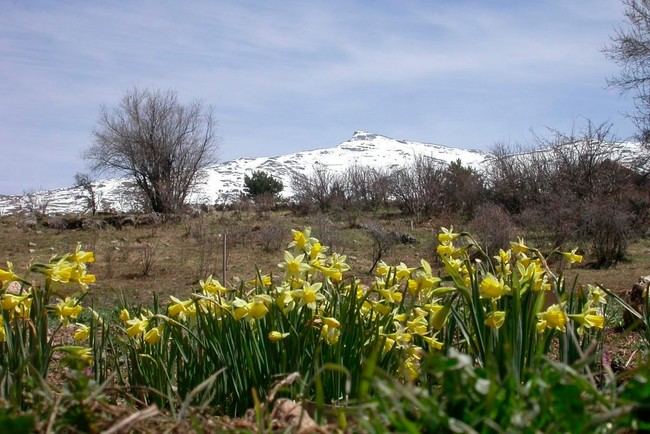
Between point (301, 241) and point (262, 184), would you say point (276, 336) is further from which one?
point (262, 184)

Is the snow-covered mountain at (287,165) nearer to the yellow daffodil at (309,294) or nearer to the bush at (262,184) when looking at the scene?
the bush at (262,184)

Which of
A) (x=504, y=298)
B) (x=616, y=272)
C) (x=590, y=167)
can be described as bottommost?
(x=616, y=272)

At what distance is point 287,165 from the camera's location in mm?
63812

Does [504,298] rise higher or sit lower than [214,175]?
lower

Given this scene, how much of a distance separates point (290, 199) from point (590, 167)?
44.7ft

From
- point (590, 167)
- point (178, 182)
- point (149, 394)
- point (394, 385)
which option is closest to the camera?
point (394, 385)

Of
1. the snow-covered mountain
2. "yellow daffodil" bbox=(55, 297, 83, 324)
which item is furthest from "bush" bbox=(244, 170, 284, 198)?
"yellow daffodil" bbox=(55, 297, 83, 324)

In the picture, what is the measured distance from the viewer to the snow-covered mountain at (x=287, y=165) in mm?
36250

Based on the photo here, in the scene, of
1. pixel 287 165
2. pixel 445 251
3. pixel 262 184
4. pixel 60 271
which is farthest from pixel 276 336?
pixel 287 165

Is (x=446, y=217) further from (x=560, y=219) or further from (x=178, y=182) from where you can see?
(x=178, y=182)

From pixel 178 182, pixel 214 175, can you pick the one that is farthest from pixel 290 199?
pixel 214 175

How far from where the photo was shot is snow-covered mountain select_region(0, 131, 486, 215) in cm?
3625

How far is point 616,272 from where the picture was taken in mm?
14586

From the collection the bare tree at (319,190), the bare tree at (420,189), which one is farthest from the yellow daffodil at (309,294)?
the bare tree at (319,190)
